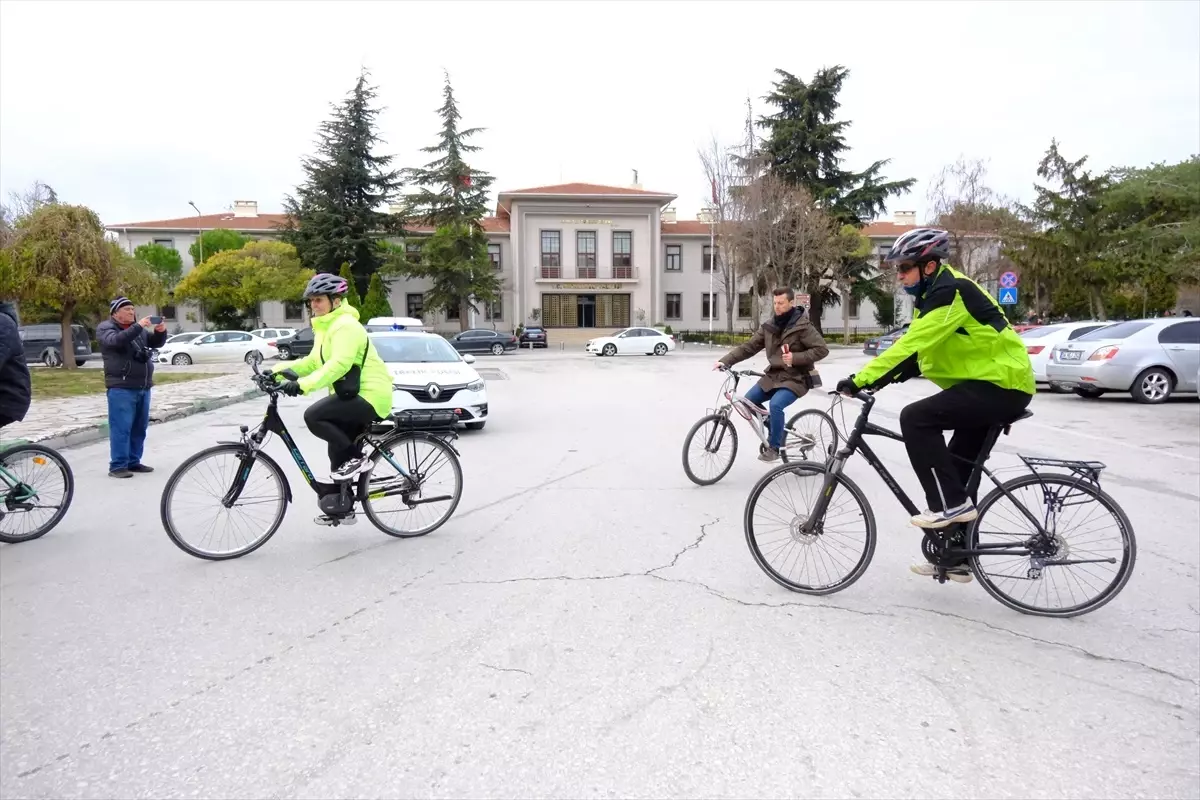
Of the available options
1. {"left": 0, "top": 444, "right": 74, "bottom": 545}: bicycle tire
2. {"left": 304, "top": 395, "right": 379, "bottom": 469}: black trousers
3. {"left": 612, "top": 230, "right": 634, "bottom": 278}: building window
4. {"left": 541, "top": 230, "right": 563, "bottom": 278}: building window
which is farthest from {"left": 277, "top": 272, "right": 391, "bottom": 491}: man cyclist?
{"left": 612, "top": 230, "right": 634, "bottom": 278}: building window

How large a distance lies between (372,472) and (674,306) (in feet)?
188

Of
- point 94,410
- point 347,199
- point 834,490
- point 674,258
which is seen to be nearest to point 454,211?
point 347,199

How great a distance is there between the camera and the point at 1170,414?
13758 millimetres

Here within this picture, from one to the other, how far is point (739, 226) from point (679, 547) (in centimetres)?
4076

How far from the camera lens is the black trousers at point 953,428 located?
13.6 ft

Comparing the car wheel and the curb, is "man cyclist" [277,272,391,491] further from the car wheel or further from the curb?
the car wheel

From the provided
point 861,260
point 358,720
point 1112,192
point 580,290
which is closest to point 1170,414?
point 358,720

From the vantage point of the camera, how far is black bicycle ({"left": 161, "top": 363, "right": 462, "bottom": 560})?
5.33m

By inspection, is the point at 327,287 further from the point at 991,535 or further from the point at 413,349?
the point at 413,349

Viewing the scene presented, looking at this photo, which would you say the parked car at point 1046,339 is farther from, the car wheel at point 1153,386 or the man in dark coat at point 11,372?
the man in dark coat at point 11,372

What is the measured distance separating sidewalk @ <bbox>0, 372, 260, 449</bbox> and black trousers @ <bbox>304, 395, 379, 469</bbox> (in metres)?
3.14

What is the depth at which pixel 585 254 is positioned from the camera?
57594 millimetres

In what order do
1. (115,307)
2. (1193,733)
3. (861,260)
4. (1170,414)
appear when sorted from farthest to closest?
(861,260), (1170,414), (115,307), (1193,733)

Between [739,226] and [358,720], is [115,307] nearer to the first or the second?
[358,720]
